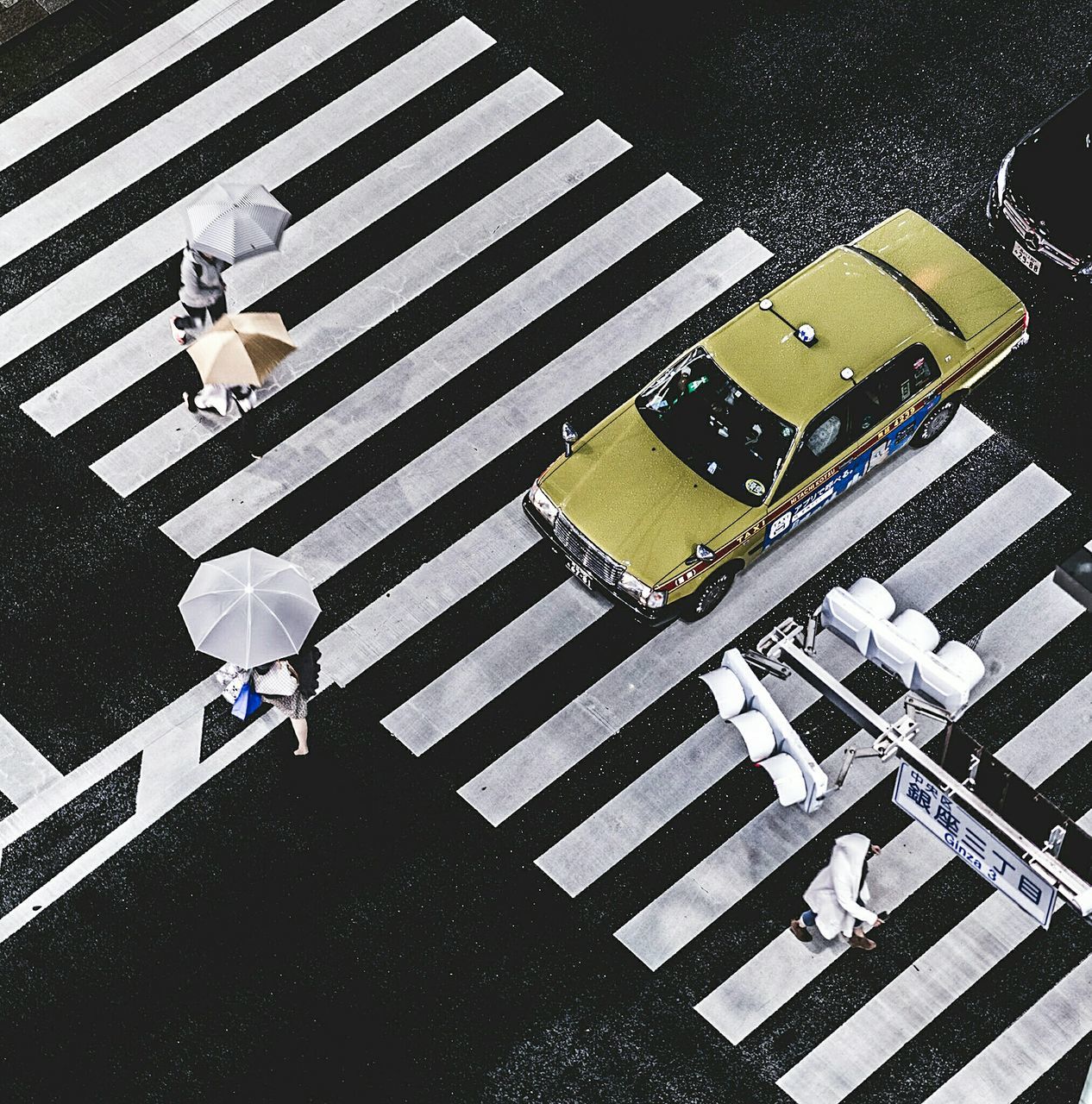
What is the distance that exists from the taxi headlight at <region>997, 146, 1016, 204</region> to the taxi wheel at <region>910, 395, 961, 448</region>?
2337 mm

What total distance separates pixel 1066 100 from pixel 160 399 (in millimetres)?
10116

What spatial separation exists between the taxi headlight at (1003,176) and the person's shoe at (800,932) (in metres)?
7.64

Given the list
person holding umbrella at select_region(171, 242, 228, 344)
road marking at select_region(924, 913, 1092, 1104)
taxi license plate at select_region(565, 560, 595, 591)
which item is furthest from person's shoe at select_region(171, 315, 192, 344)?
road marking at select_region(924, 913, 1092, 1104)

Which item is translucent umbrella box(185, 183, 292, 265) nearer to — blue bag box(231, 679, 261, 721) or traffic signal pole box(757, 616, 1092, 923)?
blue bag box(231, 679, 261, 721)

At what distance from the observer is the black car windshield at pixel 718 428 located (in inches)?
634

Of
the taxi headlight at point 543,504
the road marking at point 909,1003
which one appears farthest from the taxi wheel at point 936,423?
the road marking at point 909,1003

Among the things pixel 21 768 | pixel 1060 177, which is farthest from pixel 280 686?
pixel 1060 177

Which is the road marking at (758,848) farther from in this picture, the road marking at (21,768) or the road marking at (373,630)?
the road marking at (21,768)

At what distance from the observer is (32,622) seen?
16.8m

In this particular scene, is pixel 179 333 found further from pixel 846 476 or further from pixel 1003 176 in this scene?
pixel 1003 176

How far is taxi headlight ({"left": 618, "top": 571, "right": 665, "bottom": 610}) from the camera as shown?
1593 centimetres

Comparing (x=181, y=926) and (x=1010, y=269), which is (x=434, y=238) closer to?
(x=1010, y=269)

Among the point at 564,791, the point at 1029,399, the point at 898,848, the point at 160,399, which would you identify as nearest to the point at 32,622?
the point at 160,399

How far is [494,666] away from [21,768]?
4.25 metres
